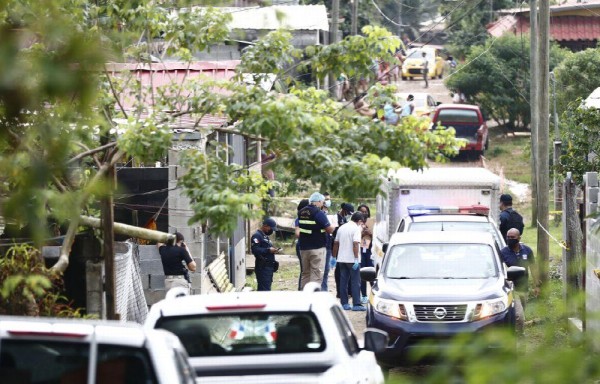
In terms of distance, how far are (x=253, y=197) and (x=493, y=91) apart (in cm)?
3565

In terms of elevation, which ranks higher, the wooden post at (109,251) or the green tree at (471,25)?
the green tree at (471,25)

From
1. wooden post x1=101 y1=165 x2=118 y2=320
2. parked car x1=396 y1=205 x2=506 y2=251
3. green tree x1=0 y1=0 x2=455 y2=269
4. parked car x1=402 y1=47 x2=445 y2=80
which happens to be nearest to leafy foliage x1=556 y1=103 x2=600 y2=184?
parked car x1=396 y1=205 x2=506 y2=251

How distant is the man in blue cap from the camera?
17.9 m

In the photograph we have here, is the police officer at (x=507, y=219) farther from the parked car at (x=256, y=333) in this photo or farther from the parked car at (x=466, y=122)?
the parked car at (x=466, y=122)

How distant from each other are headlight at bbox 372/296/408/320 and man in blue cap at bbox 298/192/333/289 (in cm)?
435

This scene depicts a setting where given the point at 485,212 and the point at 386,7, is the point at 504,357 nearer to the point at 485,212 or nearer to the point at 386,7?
the point at 485,212

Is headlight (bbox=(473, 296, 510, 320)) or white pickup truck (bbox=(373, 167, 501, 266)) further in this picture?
white pickup truck (bbox=(373, 167, 501, 266))

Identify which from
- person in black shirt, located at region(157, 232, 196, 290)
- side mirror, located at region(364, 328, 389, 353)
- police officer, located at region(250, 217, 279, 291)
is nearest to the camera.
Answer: side mirror, located at region(364, 328, 389, 353)

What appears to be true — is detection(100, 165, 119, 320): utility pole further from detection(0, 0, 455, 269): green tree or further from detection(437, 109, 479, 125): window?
detection(437, 109, 479, 125): window

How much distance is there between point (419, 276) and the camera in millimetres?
14242

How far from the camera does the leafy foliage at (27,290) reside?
10.4 metres

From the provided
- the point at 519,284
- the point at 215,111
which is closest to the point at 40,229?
the point at 215,111

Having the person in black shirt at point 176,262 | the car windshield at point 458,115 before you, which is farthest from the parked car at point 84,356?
the car windshield at point 458,115

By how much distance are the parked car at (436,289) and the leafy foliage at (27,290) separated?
359 cm
